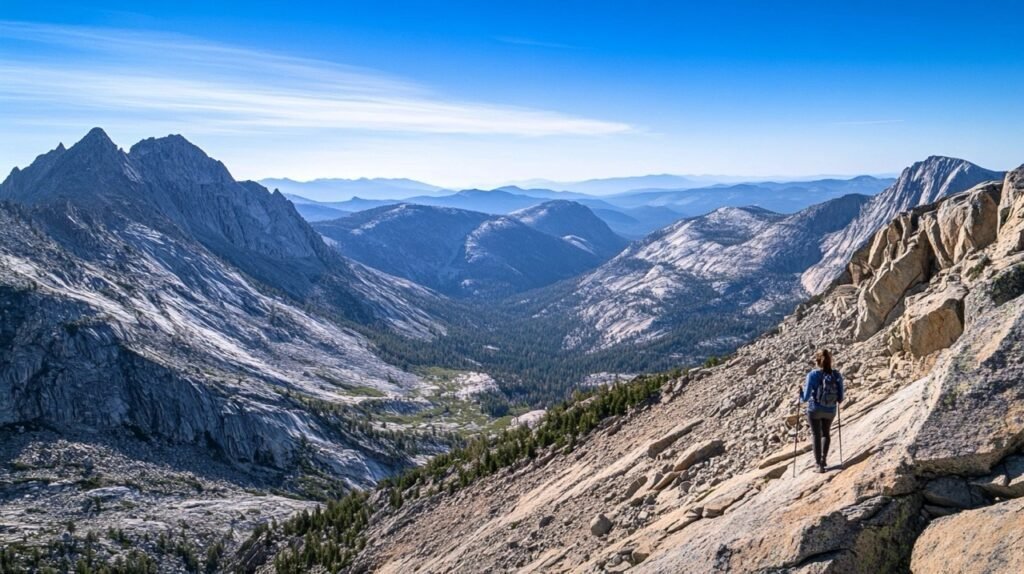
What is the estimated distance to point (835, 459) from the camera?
17.9 meters

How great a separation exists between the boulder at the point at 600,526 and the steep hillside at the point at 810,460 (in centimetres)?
6

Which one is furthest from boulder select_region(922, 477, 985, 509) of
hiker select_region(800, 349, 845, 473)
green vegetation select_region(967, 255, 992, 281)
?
green vegetation select_region(967, 255, 992, 281)

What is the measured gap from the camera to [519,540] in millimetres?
30250

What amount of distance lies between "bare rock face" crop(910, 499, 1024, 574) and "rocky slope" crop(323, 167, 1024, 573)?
0.03 m

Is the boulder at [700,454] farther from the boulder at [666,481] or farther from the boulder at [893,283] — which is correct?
the boulder at [893,283]

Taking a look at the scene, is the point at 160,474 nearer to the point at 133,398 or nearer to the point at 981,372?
the point at 133,398

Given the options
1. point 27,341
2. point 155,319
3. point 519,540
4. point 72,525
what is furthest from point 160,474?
point 519,540

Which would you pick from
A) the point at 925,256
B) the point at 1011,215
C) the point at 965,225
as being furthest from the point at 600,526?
Result: the point at 1011,215

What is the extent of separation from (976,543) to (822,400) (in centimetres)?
632

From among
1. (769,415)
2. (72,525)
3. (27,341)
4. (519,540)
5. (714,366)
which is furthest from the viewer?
(27,341)

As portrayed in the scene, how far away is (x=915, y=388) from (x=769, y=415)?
27.3 feet

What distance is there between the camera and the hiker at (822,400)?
1786 cm

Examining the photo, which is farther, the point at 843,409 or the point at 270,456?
the point at 270,456

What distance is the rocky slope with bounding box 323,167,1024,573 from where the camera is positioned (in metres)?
14.0
